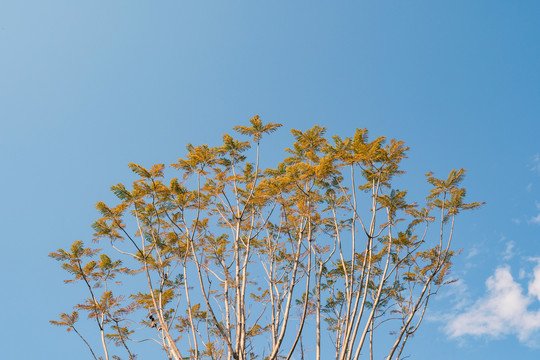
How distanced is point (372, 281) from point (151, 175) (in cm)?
934

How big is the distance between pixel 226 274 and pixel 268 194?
3089 mm

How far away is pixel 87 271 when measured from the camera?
50.2 ft

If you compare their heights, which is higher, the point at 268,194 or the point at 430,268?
the point at 268,194

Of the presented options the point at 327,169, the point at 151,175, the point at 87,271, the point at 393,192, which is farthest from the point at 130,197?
the point at 393,192

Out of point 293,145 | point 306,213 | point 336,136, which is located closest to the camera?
point 306,213

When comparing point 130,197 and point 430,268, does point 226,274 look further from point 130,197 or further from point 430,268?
point 430,268

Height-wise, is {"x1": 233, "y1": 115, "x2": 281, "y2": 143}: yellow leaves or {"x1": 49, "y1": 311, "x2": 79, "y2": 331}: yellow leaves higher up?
{"x1": 233, "y1": 115, "x2": 281, "y2": 143}: yellow leaves

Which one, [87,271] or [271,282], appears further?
[87,271]

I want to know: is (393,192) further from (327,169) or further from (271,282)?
(271,282)

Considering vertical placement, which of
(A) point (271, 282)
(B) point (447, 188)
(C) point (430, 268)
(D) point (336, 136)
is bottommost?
(A) point (271, 282)

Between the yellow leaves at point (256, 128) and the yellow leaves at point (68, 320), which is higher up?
the yellow leaves at point (256, 128)

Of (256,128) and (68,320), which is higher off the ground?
(256,128)

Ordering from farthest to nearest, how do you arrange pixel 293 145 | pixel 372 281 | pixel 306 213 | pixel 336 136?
pixel 372 281
pixel 293 145
pixel 336 136
pixel 306 213

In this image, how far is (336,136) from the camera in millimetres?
13781
